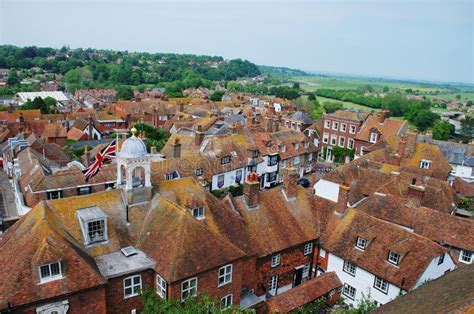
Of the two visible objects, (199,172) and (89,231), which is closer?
(89,231)

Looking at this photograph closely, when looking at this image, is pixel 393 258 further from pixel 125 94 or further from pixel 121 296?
pixel 125 94

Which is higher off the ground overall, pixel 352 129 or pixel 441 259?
pixel 352 129

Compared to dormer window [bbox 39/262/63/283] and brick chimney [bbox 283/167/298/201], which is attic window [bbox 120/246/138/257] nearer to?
dormer window [bbox 39/262/63/283]

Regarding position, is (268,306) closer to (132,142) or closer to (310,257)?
(310,257)

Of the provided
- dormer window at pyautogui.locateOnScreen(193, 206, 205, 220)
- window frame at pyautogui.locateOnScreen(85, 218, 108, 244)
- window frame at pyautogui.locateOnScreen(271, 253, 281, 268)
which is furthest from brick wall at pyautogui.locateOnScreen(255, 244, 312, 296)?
window frame at pyautogui.locateOnScreen(85, 218, 108, 244)

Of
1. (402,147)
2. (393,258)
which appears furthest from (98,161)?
(402,147)

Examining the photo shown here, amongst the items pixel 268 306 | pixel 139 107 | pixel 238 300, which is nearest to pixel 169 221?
pixel 238 300

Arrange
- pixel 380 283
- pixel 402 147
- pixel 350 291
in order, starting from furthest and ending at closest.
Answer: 1. pixel 402 147
2. pixel 350 291
3. pixel 380 283

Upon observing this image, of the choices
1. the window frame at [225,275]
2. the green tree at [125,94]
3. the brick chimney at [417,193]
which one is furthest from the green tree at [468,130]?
the green tree at [125,94]
